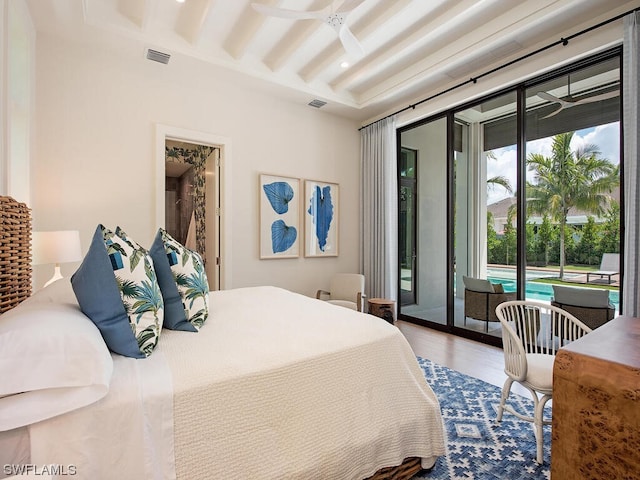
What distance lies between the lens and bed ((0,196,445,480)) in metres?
0.89

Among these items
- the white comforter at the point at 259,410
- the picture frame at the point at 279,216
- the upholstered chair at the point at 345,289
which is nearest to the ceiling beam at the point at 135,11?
the picture frame at the point at 279,216

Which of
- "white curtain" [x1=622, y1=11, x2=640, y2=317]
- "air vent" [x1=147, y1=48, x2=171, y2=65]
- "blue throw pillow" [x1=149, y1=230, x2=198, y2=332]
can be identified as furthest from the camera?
"air vent" [x1=147, y1=48, x2=171, y2=65]

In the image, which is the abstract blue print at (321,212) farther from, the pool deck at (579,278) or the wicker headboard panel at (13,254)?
the wicker headboard panel at (13,254)

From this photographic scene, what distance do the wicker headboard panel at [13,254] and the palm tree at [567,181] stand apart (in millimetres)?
4012

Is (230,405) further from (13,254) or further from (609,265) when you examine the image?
(609,265)

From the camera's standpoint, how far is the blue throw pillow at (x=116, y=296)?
1.18 meters

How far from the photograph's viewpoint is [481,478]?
160cm

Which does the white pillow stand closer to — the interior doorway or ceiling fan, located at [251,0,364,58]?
ceiling fan, located at [251,0,364,58]

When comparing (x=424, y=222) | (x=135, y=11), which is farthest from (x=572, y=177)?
(x=135, y=11)

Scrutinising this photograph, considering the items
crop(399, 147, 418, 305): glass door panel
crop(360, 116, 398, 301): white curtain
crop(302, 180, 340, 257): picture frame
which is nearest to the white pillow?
crop(302, 180, 340, 257): picture frame

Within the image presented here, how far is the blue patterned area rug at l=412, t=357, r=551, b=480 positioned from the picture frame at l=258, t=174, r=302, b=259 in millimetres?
2339

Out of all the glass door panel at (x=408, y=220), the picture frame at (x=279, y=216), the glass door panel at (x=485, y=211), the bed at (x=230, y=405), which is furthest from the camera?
the glass door panel at (x=408, y=220)

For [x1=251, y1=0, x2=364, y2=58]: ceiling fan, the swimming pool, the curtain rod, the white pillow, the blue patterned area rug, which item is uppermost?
the curtain rod

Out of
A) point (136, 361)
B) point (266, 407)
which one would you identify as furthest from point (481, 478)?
point (136, 361)
